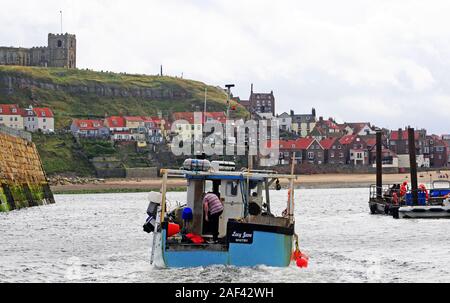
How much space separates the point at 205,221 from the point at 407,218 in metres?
→ 35.3

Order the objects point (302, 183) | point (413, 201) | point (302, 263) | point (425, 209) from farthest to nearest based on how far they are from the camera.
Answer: point (302, 183), point (413, 201), point (425, 209), point (302, 263)

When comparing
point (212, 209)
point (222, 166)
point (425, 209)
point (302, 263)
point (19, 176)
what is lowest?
point (302, 263)

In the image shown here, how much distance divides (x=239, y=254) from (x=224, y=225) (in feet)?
7.94

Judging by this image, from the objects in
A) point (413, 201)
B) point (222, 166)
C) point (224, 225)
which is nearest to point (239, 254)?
point (224, 225)

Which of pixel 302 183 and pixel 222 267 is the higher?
pixel 302 183

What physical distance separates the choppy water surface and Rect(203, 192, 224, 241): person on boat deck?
5.72 feet

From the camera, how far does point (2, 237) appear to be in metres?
52.5

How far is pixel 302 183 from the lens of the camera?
543 ft

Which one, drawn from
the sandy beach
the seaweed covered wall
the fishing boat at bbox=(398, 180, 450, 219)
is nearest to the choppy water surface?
the fishing boat at bbox=(398, 180, 450, 219)

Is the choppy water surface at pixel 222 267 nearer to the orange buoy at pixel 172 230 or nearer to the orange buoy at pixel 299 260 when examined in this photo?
the orange buoy at pixel 299 260

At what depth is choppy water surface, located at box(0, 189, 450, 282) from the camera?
105 feet

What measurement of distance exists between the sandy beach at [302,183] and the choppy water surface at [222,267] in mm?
84522

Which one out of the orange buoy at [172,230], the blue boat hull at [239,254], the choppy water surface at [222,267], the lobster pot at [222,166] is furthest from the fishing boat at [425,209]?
the orange buoy at [172,230]

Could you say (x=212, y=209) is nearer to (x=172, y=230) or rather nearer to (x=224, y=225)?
(x=224, y=225)
